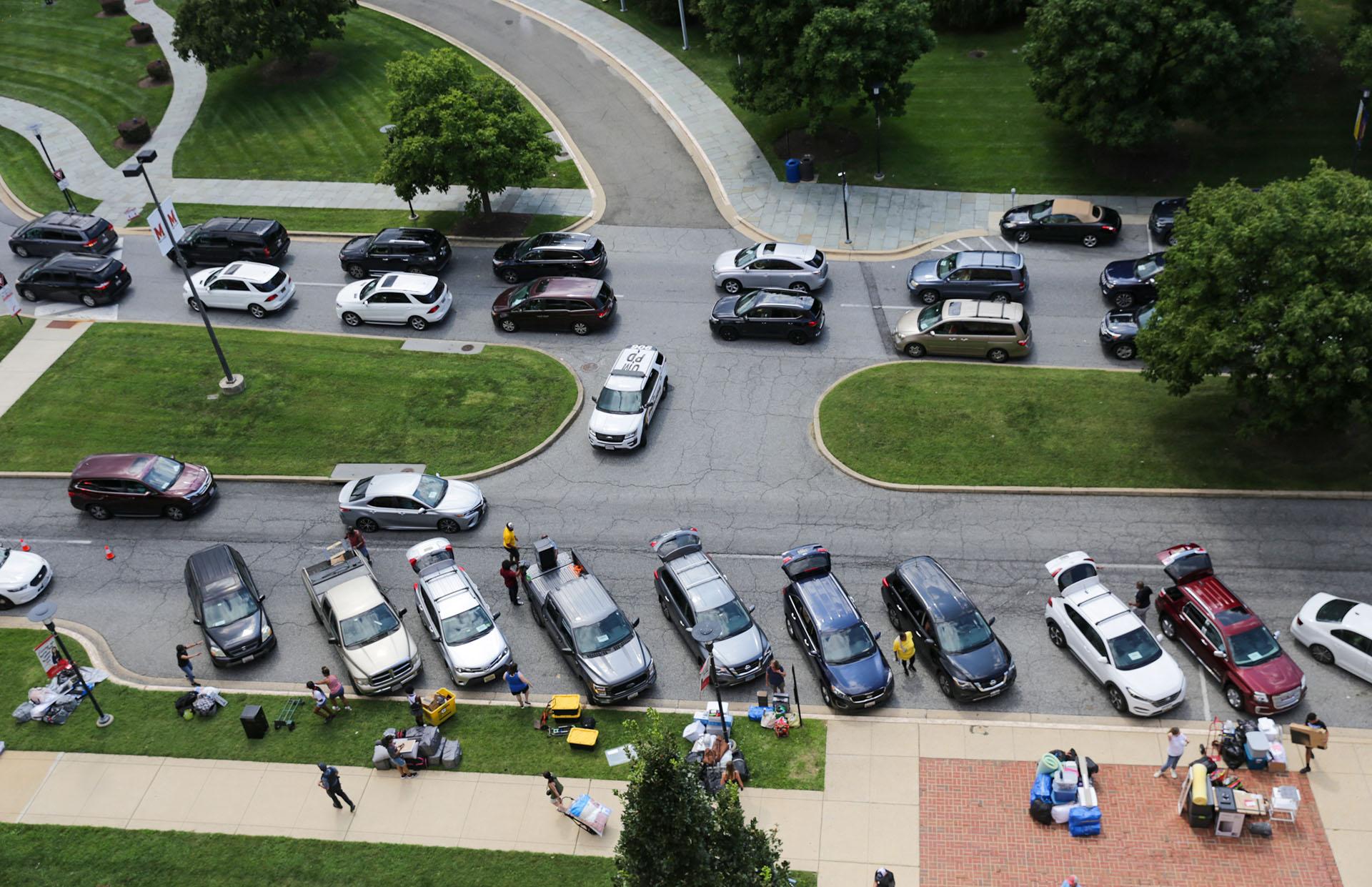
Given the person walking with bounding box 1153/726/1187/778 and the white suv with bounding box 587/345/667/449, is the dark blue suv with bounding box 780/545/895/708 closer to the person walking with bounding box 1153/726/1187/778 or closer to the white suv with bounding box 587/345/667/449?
the person walking with bounding box 1153/726/1187/778

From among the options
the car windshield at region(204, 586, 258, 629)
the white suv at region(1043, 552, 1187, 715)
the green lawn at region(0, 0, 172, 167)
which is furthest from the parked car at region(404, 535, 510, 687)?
the green lawn at region(0, 0, 172, 167)

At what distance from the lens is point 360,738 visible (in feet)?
81.6

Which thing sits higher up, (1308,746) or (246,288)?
(246,288)

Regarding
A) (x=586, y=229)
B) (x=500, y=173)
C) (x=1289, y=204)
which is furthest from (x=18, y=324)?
(x=1289, y=204)

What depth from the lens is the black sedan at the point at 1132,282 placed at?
3688 centimetres

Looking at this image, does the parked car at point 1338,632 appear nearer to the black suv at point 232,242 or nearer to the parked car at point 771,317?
the parked car at point 771,317

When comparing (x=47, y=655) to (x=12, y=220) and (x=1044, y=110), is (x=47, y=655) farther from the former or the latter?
(x=1044, y=110)

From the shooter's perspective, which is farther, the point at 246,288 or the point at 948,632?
the point at 246,288

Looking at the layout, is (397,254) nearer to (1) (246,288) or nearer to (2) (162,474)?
(1) (246,288)

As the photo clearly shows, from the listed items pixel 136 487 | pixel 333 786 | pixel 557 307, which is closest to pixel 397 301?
pixel 557 307

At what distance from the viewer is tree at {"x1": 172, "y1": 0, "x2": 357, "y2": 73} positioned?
165ft

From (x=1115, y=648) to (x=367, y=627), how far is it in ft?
56.1

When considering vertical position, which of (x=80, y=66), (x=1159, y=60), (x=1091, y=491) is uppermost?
(x=1159, y=60)

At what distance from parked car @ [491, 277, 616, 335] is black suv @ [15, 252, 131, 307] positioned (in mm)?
14394
